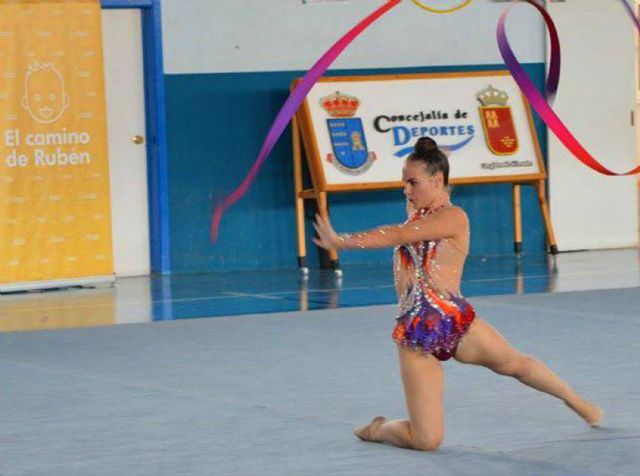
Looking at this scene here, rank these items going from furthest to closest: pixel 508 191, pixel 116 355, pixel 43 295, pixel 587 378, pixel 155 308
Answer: pixel 508 191
pixel 43 295
pixel 155 308
pixel 116 355
pixel 587 378

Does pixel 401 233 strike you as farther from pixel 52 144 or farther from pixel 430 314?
pixel 52 144

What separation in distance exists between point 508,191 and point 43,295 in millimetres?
4989

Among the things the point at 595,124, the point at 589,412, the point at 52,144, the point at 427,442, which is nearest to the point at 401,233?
the point at 427,442

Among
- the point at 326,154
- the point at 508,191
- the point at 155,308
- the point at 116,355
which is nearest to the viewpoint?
the point at 116,355

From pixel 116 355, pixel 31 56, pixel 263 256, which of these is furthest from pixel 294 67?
pixel 116 355

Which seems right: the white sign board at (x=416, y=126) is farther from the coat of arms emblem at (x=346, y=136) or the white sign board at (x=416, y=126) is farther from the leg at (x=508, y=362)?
the leg at (x=508, y=362)

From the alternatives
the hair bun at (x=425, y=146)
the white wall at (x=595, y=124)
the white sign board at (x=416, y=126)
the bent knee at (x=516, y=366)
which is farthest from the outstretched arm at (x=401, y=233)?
the white wall at (x=595, y=124)

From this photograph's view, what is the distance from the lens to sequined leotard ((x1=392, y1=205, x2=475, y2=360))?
548cm

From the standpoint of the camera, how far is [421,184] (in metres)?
5.55

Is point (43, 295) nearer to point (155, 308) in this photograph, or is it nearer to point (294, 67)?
point (155, 308)

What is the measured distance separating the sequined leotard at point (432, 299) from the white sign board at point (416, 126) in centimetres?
737

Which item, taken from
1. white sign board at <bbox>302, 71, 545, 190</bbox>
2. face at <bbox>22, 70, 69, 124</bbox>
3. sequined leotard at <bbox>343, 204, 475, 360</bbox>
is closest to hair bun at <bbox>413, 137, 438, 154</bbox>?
sequined leotard at <bbox>343, 204, 475, 360</bbox>

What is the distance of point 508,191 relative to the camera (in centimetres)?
1448

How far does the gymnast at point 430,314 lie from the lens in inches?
214
